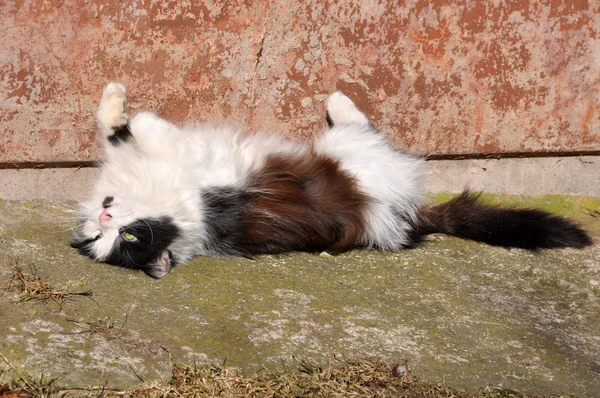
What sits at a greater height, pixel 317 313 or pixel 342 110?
pixel 342 110

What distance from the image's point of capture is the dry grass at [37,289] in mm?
3066

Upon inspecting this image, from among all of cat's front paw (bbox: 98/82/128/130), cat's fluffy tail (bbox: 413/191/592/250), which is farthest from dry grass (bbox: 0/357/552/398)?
cat's front paw (bbox: 98/82/128/130)

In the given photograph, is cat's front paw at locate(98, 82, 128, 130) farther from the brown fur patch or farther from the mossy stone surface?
the brown fur patch

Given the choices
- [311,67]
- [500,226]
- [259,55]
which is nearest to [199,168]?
[259,55]

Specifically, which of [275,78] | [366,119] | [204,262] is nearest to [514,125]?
[366,119]

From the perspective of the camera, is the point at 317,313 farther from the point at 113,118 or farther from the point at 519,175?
the point at 519,175

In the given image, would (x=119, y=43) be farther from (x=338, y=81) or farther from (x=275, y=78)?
(x=338, y=81)

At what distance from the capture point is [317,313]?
325 centimetres

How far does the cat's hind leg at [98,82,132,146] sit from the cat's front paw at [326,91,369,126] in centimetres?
116

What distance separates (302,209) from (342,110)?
73cm

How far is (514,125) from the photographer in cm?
450

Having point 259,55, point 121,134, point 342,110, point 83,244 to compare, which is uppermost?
point 259,55

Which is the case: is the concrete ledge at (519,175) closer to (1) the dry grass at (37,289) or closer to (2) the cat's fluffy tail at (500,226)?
(2) the cat's fluffy tail at (500,226)

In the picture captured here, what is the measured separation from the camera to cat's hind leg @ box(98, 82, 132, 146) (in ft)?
12.7
